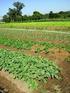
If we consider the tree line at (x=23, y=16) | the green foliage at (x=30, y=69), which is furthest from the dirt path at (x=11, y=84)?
the tree line at (x=23, y=16)

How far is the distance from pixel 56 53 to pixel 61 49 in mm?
1055

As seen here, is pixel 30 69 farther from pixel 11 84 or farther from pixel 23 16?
pixel 23 16

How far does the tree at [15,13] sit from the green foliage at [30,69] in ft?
158

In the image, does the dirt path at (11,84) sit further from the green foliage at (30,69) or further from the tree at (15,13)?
the tree at (15,13)

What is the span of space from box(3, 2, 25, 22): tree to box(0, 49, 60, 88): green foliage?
48115 mm

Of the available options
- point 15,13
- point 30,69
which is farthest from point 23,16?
point 30,69

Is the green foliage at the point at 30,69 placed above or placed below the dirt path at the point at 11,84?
above

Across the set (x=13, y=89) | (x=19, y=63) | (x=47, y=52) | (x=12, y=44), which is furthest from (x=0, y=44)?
(x=13, y=89)

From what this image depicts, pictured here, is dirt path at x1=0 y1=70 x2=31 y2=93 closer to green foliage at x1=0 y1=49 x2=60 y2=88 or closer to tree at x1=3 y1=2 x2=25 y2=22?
green foliage at x1=0 y1=49 x2=60 y2=88

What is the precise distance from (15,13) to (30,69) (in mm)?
56614

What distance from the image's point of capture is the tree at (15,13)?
59.7m

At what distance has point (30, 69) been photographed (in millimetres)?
8062

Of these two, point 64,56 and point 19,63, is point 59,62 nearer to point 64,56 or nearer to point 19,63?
point 64,56

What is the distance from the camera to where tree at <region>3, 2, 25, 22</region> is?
59681mm
